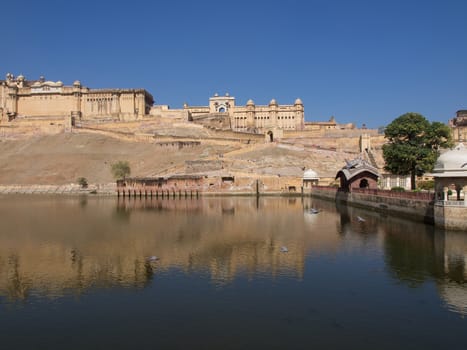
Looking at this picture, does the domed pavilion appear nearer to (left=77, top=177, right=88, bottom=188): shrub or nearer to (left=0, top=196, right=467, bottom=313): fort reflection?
(left=0, top=196, right=467, bottom=313): fort reflection

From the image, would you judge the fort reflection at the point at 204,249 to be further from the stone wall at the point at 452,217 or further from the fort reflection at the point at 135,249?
the stone wall at the point at 452,217

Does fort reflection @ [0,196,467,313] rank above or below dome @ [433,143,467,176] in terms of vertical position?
below

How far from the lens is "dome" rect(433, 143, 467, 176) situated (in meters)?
23.4

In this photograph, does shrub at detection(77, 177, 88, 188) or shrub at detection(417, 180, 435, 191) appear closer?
shrub at detection(417, 180, 435, 191)

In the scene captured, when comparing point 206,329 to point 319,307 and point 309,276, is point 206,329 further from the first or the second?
point 309,276

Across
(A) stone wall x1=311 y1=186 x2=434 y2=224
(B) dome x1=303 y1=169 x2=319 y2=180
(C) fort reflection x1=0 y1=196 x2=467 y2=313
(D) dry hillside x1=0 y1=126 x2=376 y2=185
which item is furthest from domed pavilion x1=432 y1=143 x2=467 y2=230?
(D) dry hillside x1=0 y1=126 x2=376 y2=185

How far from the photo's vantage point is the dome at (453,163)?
23.4 meters

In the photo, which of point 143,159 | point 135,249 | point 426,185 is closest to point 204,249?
point 135,249

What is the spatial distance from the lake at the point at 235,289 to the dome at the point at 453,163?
3.09 m

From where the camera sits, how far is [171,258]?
18812mm

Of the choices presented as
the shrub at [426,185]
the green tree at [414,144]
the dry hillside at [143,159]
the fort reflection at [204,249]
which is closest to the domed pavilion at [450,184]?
the fort reflection at [204,249]

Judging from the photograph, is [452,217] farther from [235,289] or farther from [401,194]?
[235,289]

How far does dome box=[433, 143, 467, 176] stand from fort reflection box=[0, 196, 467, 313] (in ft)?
10.1

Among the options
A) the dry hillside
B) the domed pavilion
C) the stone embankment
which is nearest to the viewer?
the domed pavilion
